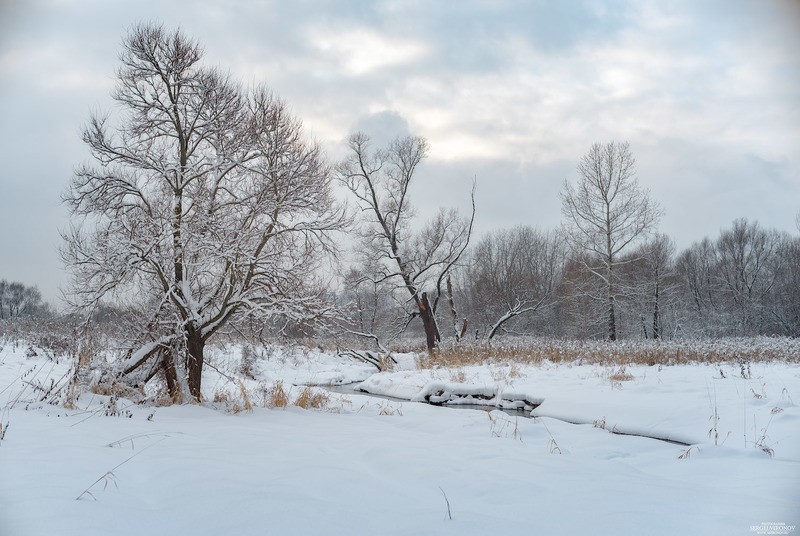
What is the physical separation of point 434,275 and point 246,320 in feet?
46.7

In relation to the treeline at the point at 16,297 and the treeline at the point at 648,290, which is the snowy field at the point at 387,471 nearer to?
the treeline at the point at 648,290

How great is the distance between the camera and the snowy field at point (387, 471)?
277 cm

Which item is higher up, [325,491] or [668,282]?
[668,282]

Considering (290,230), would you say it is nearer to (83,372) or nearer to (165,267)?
(165,267)

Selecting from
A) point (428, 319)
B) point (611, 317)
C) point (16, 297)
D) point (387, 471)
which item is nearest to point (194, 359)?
point (387, 471)

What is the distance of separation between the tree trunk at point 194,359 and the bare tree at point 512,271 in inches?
1176

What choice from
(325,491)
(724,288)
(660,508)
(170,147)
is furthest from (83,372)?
(724,288)

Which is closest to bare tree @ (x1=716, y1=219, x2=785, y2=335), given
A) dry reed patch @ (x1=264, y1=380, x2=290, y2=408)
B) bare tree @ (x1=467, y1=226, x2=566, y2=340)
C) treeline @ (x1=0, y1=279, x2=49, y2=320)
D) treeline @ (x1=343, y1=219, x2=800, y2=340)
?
treeline @ (x1=343, y1=219, x2=800, y2=340)

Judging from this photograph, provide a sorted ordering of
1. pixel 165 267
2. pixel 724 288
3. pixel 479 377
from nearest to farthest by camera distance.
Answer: pixel 165 267
pixel 479 377
pixel 724 288

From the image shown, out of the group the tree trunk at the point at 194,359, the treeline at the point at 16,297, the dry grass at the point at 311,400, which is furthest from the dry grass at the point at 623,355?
the treeline at the point at 16,297

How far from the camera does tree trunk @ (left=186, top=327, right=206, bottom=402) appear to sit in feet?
25.1

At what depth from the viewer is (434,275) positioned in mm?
22078

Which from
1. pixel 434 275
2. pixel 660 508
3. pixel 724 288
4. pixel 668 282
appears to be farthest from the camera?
pixel 724 288

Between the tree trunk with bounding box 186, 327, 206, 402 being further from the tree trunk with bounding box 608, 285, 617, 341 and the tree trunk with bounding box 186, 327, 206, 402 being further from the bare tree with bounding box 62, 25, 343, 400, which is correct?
the tree trunk with bounding box 608, 285, 617, 341
